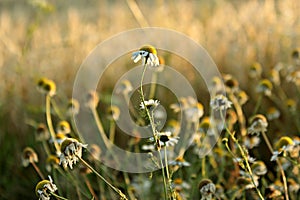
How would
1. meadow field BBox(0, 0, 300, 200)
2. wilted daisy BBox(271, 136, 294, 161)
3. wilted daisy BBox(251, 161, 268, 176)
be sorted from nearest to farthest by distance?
1. wilted daisy BBox(271, 136, 294, 161)
2. wilted daisy BBox(251, 161, 268, 176)
3. meadow field BBox(0, 0, 300, 200)

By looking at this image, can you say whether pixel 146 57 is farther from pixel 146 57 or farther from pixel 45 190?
pixel 45 190

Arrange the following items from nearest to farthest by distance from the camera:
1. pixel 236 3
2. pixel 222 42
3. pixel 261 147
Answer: pixel 261 147 → pixel 222 42 → pixel 236 3

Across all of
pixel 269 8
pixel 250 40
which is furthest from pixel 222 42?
pixel 269 8

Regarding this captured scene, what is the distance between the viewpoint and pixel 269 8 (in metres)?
4.47

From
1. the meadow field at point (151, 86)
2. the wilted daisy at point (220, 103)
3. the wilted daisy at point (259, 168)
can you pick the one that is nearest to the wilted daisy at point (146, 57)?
the wilted daisy at point (220, 103)

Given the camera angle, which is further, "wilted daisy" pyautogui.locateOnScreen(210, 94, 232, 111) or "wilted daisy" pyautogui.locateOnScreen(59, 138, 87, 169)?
"wilted daisy" pyautogui.locateOnScreen(210, 94, 232, 111)

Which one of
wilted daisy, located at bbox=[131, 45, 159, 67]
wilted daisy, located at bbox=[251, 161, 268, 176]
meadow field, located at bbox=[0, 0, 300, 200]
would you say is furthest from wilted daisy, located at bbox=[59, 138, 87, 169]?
meadow field, located at bbox=[0, 0, 300, 200]

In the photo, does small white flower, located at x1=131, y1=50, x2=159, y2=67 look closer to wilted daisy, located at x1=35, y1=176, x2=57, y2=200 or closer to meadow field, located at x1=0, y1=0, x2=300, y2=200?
wilted daisy, located at x1=35, y1=176, x2=57, y2=200

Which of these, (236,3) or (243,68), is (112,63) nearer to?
(243,68)

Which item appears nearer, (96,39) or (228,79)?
(228,79)

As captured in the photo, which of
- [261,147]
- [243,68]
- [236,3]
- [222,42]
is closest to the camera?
[261,147]

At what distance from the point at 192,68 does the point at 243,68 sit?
478 mm

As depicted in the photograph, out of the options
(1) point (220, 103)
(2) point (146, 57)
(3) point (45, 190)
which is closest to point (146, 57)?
(2) point (146, 57)

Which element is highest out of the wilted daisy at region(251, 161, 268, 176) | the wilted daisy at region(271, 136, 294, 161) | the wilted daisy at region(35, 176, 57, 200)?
the wilted daisy at region(251, 161, 268, 176)
